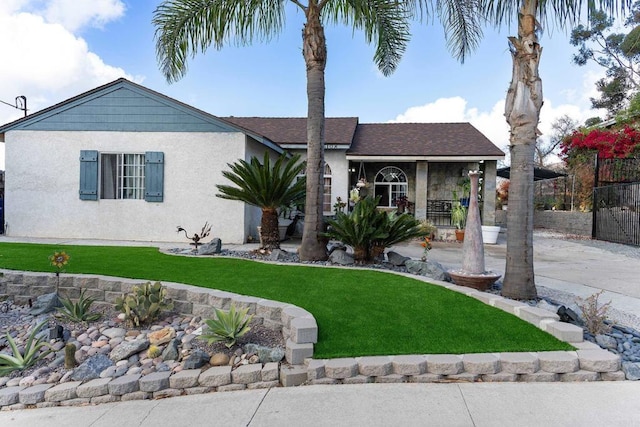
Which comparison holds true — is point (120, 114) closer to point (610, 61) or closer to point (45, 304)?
point (45, 304)

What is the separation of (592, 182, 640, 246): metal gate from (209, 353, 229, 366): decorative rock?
13630mm

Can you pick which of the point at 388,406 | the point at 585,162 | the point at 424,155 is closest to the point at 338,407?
the point at 388,406

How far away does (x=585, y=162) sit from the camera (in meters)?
17.1

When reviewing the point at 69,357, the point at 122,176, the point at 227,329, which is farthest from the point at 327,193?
the point at 69,357

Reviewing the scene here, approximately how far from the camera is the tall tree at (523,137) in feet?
17.1

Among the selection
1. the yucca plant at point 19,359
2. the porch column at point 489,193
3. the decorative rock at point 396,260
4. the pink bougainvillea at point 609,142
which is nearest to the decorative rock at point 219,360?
the yucca plant at point 19,359

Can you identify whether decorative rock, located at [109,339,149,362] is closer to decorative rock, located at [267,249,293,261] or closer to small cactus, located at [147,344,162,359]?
small cactus, located at [147,344,162,359]

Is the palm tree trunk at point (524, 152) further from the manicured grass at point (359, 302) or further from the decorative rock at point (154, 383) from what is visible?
the decorative rock at point (154, 383)

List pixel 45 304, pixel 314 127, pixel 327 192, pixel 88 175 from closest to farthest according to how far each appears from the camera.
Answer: pixel 45 304 → pixel 314 127 → pixel 88 175 → pixel 327 192

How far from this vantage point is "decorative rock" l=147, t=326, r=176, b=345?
Result: 4.36 m

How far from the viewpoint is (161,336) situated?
443 centimetres

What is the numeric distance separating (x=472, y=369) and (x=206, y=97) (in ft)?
48.5

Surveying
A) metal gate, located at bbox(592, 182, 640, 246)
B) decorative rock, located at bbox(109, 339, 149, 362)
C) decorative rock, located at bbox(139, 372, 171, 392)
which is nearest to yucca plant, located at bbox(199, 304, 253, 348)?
decorative rock, located at bbox(139, 372, 171, 392)

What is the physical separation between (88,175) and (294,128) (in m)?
8.04
